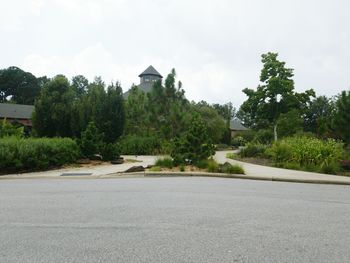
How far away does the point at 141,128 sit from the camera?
29031mm

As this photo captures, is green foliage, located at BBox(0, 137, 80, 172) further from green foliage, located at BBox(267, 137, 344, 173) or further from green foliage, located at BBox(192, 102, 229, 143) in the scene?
green foliage, located at BBox(192, 102, 229, 143)

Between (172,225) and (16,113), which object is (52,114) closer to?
(172,225)

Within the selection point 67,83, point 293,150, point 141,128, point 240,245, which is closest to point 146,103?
point 141,128

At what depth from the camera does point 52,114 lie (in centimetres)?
2205

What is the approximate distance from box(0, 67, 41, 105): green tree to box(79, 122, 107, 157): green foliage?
6775cm

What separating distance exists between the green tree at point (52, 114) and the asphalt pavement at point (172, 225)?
13.2 m

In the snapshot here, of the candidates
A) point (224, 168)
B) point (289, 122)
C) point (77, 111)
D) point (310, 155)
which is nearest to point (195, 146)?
point (224, 168)

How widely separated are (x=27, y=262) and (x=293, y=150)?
1523 centimetres

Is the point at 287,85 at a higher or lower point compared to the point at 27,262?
higher

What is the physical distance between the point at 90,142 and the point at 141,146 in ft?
29.8

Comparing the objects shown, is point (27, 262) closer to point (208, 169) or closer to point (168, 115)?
point (208, 169)

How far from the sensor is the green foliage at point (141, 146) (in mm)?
26188

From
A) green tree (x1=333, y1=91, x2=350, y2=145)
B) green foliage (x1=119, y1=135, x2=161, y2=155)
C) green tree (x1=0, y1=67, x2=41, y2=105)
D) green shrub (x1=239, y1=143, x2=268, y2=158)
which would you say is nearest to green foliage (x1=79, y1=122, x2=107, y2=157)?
green foliage (x1=119, y1=135, x2=161, y2=155)

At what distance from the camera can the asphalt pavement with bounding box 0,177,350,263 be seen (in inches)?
164
